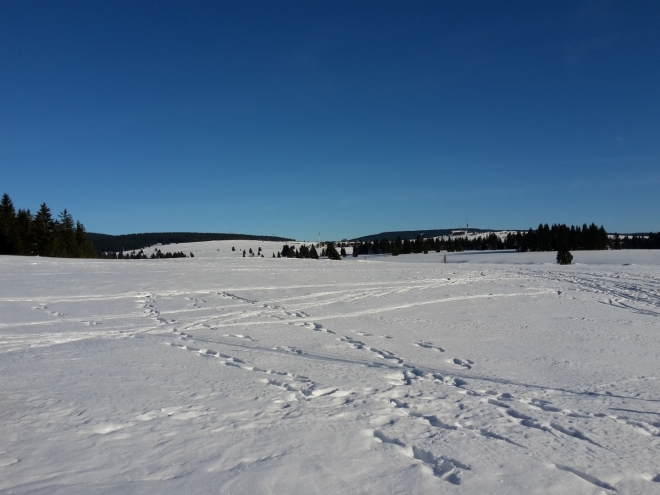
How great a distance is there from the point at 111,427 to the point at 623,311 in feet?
44.8

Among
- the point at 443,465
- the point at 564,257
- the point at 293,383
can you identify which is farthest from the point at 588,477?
the point at 564,257

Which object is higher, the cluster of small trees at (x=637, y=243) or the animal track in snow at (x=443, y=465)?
the cluster of small trees at (x=637, y=243)

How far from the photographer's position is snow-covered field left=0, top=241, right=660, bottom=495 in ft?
11.9

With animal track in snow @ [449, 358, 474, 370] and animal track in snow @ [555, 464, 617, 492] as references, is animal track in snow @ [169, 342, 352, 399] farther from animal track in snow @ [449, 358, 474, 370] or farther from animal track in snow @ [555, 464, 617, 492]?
animal track in snow @ [555, 464, 617, 492]

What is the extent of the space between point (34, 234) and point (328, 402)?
56.1 m

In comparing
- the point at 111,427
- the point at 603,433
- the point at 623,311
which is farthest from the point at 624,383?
the point at 623,311

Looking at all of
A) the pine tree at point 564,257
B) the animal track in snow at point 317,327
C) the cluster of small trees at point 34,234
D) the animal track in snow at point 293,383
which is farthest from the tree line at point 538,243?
the animal track in snow at point 293,383

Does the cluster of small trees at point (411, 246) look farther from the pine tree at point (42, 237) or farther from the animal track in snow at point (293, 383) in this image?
the animal track in snow at point (293, 383)

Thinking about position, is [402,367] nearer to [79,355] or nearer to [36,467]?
[36,467]

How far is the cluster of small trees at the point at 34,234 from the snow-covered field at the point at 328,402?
43.2 metres

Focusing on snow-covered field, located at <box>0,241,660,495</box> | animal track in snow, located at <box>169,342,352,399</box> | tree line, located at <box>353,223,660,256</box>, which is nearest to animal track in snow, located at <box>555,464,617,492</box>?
snow-covered field, located at <box>0,241,660,495</box>

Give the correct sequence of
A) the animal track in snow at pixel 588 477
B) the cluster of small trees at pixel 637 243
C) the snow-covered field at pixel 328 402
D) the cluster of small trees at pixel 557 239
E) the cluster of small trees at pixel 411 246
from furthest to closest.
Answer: the cluster of small trees at pixel 637 243 → the cluster of small trees at pixel 411 246 → the cluster of small trees at pixel 557 239 → the snow-covered field at pixel 328 402 → the animal track in snow at pixel 588 477

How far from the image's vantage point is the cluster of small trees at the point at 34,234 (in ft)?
155

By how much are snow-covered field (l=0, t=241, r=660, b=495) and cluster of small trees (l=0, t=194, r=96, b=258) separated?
4321 cm
